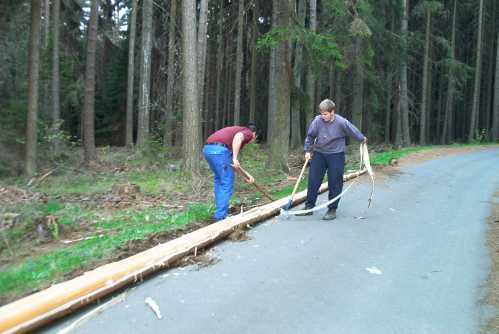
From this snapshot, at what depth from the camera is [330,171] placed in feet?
27.8

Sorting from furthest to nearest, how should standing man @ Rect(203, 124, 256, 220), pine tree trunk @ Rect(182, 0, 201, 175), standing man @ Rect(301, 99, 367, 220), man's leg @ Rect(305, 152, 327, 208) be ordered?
pine tree trunk @ Rect(182, 0, 201, 175), man's leg @ Rect(305, 152, 327, 208), standing man @ Rect(301, 99, 367, 220), standing man @ Rect(203, 124, 256, 220)

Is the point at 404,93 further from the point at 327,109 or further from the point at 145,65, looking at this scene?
the point at 327,109

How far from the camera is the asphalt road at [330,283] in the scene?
436cm

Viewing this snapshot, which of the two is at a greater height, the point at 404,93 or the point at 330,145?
the point at 404,93

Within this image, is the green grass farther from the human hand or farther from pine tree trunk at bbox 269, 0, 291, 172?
pine tree trunk at bbox 269, 0, 291, 172

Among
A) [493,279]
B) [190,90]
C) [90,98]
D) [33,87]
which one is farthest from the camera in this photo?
[90,98]

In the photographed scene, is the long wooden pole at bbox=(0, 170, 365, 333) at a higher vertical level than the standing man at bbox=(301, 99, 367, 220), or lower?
lower

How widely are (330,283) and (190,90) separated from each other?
8569 mm

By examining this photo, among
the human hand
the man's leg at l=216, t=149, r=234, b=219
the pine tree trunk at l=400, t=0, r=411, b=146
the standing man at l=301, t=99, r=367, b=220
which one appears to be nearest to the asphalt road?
the standing man at l=301, t=99, r=367, b=220

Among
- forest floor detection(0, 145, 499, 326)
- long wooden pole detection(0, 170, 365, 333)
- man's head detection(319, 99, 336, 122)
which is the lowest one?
forest floor detection(0, 145, 499, 326)

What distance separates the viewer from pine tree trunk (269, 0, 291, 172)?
532 inches

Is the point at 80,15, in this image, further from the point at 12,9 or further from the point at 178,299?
the point at 178,299

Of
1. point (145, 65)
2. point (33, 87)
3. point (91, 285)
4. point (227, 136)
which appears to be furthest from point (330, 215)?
point (145, 65)

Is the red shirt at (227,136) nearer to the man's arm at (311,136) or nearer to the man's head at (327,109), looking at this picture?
the man's arm at (311,136)
